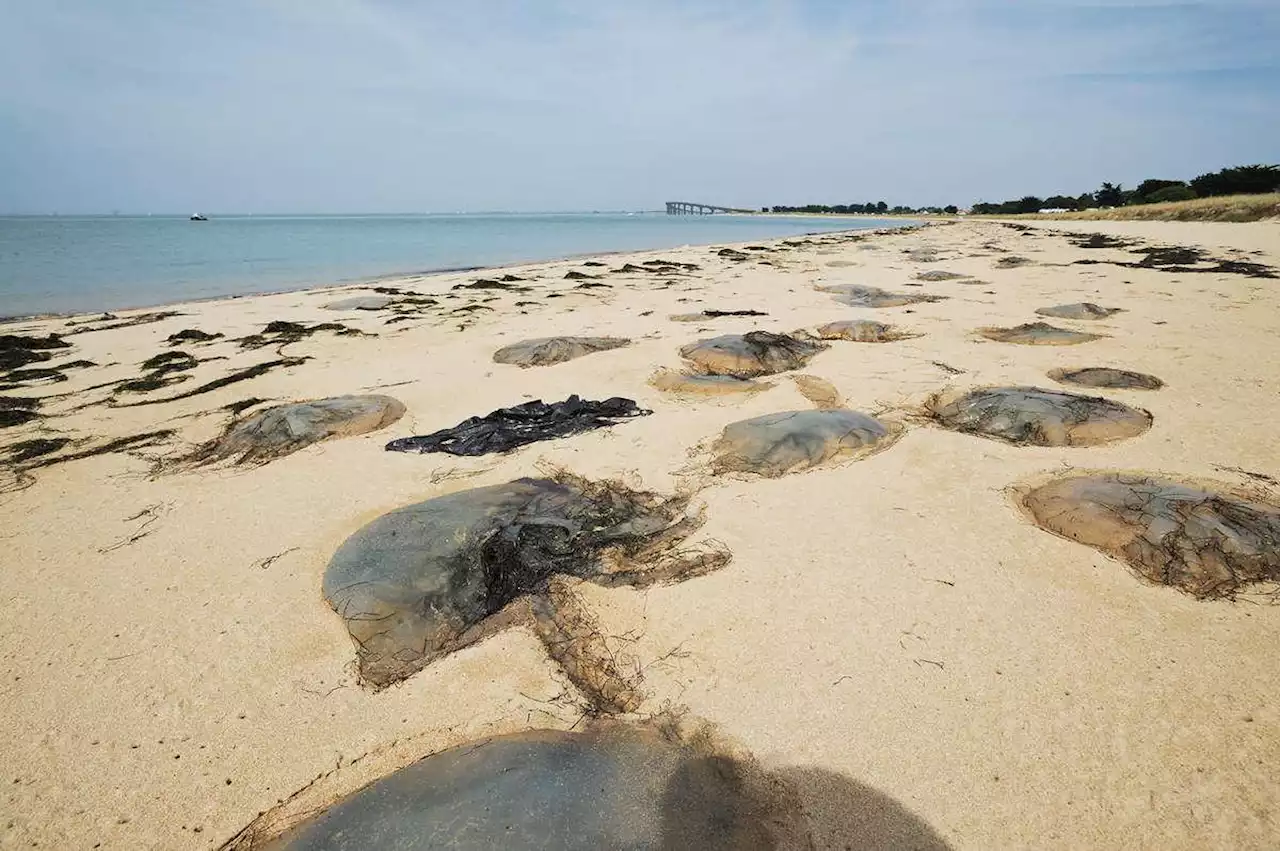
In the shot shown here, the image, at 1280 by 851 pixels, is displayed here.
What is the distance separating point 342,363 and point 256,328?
460 cm

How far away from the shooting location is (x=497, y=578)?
3344 mm

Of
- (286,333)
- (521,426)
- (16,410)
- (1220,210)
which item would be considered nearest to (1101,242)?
(1220,210)

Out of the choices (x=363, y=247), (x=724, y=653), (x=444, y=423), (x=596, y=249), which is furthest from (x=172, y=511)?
(x=363, y=247)

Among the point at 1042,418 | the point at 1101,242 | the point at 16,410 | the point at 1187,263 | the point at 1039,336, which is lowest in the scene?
the point at 16,410

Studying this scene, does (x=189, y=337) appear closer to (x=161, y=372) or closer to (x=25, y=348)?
(x=25, y=348)

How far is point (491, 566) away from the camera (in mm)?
3363

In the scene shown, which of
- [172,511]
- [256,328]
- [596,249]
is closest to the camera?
[172,511]

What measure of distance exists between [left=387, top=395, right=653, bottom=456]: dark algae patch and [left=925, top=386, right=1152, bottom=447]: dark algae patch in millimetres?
3292

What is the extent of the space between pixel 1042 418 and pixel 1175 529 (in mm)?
1975

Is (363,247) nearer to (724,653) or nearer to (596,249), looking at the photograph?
(596,249)

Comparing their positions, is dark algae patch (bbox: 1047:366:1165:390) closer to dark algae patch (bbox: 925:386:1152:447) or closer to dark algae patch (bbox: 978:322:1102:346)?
dark algae patch (bbox: 925:386:1152:447)

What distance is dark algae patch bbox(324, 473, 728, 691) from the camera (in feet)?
9.66

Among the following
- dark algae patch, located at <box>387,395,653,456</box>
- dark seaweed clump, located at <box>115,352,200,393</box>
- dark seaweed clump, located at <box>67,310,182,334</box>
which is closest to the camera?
dark algae patch, located at <box>387,395,653,456</box>

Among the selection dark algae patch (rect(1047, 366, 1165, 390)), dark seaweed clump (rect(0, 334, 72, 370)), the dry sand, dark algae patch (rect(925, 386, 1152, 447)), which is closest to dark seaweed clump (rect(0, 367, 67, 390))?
dark seaweed clump (rect(0, 334, 72, 370))
